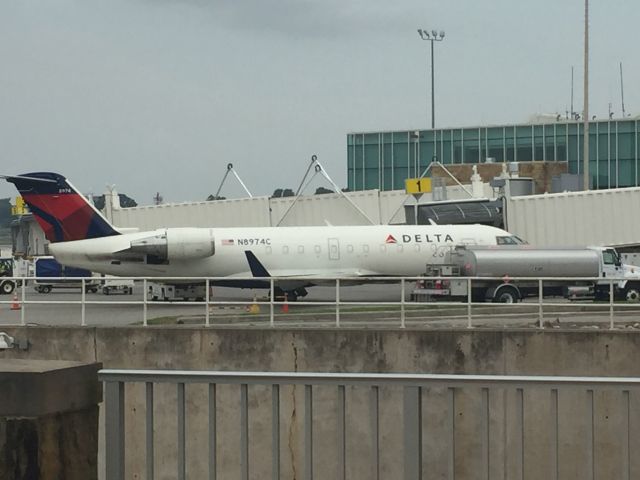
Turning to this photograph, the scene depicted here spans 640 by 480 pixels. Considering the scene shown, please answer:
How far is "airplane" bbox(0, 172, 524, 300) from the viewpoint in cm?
4250

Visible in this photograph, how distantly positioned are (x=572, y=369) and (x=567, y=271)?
16.7 meters

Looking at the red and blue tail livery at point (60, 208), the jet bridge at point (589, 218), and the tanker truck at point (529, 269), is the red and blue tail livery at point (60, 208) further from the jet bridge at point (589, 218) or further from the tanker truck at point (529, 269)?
the jet bridge at point (589, 218)

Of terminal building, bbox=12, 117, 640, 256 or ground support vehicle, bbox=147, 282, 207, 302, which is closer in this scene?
ground support vehicle, bbox=147, 282, 207, 302

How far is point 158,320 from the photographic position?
28484 mm

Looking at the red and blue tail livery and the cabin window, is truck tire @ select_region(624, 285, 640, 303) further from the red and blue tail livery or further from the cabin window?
the red and blue tail livery

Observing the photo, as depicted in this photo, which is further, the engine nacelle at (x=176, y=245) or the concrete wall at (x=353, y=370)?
the engine nacelle at (x=176, y=245)

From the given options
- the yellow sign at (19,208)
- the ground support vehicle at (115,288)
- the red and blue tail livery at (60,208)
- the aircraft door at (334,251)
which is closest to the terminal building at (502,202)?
the yellow sign at (19,208)

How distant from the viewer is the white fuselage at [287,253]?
141 ft

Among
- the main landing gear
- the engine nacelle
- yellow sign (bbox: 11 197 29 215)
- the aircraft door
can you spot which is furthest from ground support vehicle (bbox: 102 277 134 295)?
yellow sign (bbox: 11 197 29 215)

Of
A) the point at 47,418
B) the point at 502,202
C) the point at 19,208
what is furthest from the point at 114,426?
the point at 19,208

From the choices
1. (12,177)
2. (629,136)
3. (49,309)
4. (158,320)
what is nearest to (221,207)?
(12,177)

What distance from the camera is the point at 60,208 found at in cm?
4409

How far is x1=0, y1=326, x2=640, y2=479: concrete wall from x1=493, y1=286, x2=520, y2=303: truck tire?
1483cm

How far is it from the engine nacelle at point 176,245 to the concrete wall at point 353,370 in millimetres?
19265
